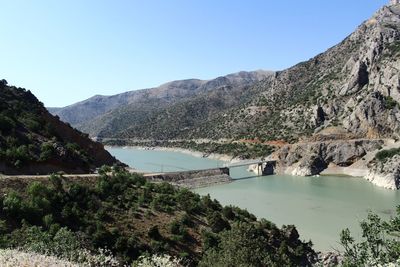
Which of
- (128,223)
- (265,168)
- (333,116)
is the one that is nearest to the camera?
(128,223)

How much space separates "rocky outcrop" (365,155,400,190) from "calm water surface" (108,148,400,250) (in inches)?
65.3

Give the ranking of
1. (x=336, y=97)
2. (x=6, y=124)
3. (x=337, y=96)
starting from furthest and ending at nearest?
(x=337, y=96) < (x=336, y=97) < (x=6, y=124)

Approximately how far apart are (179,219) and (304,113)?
306 ft

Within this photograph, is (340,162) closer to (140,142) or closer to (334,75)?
(334,75)

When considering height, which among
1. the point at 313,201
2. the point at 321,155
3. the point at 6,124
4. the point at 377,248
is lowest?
the point at 313,201

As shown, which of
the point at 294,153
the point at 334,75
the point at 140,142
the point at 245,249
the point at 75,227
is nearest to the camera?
the point at 245,249

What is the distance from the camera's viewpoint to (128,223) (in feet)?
97.2

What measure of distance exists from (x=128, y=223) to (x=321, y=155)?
231 ft

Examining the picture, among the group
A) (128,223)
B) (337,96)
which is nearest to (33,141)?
(128,223)

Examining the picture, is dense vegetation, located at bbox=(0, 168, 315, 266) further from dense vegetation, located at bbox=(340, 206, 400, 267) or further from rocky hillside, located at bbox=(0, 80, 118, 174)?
rocky hillside, located at bbox=(0, 80, 118, 174)

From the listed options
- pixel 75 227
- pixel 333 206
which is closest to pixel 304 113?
pixel 333 206

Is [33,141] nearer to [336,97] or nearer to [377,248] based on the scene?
[377,248]

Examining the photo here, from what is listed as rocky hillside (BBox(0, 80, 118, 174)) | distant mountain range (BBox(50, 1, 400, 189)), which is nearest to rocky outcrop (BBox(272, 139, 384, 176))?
distant mountain range (BBox(50, 1, 400, 189))

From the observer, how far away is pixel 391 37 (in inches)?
4459
